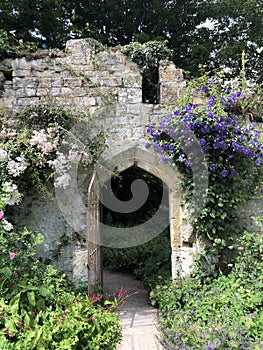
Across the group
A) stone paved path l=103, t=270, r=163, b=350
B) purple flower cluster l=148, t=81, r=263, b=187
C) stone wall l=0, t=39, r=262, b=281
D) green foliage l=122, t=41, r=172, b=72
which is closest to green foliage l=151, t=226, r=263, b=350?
stone paved path l=103, t=270, r=163, b=350

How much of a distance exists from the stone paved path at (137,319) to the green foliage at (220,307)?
0.68 ft

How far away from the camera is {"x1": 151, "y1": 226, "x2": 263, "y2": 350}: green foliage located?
9.23 feet

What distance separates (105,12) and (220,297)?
10136 millimetres

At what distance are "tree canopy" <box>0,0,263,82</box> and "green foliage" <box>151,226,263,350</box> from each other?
734 cm

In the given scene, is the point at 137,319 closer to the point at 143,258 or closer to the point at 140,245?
the point at 143,258

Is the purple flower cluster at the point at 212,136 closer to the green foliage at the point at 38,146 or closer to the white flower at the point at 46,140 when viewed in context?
the green foliage at the point at 38,146

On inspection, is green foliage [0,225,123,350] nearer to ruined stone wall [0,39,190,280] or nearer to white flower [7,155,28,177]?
white flower [7,155,28,177]

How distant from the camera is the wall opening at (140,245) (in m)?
6.06

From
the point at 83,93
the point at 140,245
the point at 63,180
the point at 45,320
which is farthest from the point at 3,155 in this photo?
the point at 140,245

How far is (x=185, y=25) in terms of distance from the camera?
1143 centimetres

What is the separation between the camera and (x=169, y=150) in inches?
171

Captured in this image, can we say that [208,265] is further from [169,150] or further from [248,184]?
[169,150]

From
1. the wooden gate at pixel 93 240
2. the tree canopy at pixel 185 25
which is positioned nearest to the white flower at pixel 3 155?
the wooden gate at pixel 93 240

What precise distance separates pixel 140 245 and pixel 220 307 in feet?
14.0
